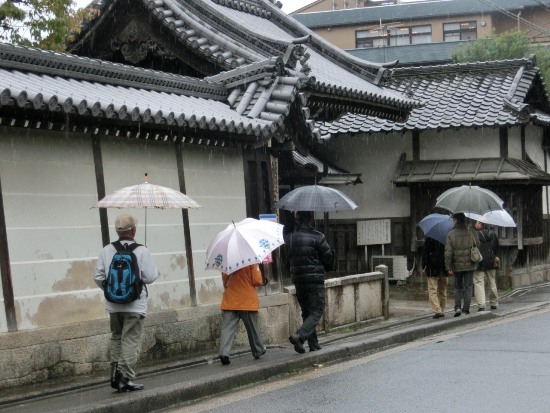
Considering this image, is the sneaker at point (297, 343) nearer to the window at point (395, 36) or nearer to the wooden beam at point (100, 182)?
the wooden beam at point (100, 182)

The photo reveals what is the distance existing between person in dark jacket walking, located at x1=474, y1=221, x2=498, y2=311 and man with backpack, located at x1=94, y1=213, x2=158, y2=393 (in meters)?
9.43

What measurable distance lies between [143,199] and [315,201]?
3.05m

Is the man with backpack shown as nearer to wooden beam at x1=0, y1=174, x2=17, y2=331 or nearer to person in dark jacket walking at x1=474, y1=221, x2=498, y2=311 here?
wooden beam at x1=0, y1=174, x2=17, y2=331

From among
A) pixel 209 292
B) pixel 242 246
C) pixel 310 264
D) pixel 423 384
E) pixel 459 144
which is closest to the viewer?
pixel 423 384

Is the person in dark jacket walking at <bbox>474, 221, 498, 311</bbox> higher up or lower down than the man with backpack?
lower down

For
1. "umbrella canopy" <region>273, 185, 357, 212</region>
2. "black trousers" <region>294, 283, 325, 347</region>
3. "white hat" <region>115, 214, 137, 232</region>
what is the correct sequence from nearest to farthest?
"white hat" <region>115, 214, 137, 232</region>, "black trousers" <region>294, 283, 325, 347</region>, "umbrella canopy" <region>273, 185, 357, 212</region>

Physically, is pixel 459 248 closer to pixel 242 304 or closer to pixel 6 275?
pixel 242 304

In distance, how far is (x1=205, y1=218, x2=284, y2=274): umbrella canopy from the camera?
34.9 feet

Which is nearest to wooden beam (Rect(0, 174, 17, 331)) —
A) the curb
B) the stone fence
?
the stone fence

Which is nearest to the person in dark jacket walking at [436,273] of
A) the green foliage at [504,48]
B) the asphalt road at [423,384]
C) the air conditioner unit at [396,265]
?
the asphalt road at [423,384]

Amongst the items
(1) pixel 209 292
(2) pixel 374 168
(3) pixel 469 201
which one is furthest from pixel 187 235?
(2) pixel 374 168

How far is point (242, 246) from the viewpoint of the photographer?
35.1ft

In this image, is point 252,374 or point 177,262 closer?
point 252,374

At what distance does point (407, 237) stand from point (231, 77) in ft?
34.7
